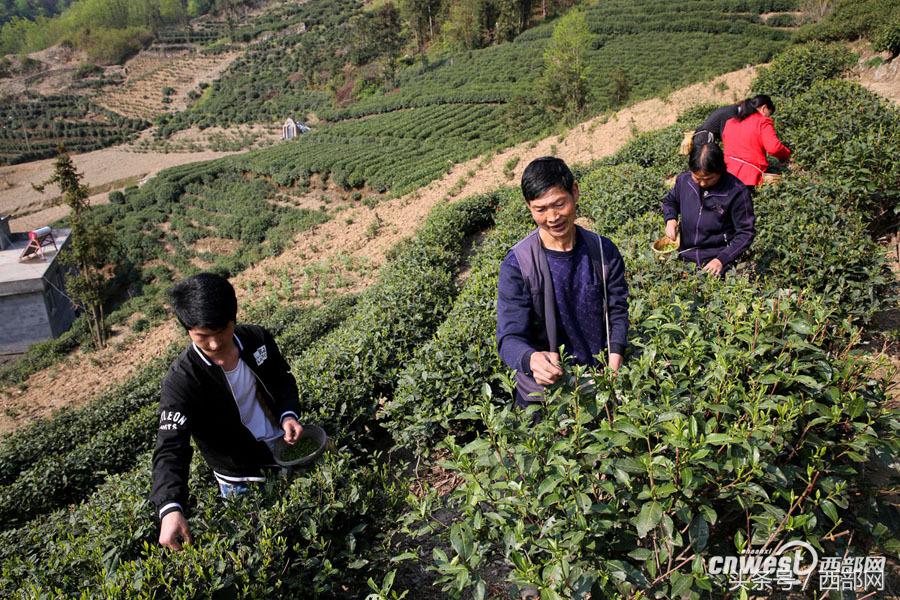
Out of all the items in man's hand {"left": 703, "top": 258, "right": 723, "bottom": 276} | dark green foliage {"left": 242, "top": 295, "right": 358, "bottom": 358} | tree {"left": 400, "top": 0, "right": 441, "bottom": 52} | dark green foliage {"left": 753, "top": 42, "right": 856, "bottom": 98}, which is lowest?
dark green foliage {"left": 242, "top": 295, "right": 358, "bottom": 358}

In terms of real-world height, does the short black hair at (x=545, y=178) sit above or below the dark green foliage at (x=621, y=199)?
above

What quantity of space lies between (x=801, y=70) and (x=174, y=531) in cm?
1328

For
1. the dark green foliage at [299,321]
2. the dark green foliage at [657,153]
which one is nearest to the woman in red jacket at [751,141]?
the dark green foliage at [657,153]

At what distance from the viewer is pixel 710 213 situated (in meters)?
3.81

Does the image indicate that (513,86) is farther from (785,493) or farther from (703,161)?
(785,493)

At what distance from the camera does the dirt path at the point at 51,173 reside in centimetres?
3709

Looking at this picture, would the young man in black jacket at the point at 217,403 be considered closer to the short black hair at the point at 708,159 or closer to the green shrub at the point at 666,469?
the green shrub at the point at 666,469

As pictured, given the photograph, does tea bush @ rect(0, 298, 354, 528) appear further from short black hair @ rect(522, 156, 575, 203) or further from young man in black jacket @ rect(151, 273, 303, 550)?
short black hair @ rect(522, 156, 575, 203)

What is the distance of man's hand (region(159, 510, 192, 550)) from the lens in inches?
88.0

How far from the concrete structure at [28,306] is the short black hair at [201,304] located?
2447 cm

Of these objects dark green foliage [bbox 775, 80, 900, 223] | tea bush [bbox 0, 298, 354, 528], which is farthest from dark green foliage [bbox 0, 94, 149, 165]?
dark green foliage [bbox 775, 80, 900, 223]

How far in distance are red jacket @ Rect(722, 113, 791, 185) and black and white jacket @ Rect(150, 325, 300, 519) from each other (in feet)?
14.2

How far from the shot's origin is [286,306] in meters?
13.2

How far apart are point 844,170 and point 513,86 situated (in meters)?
36.1
